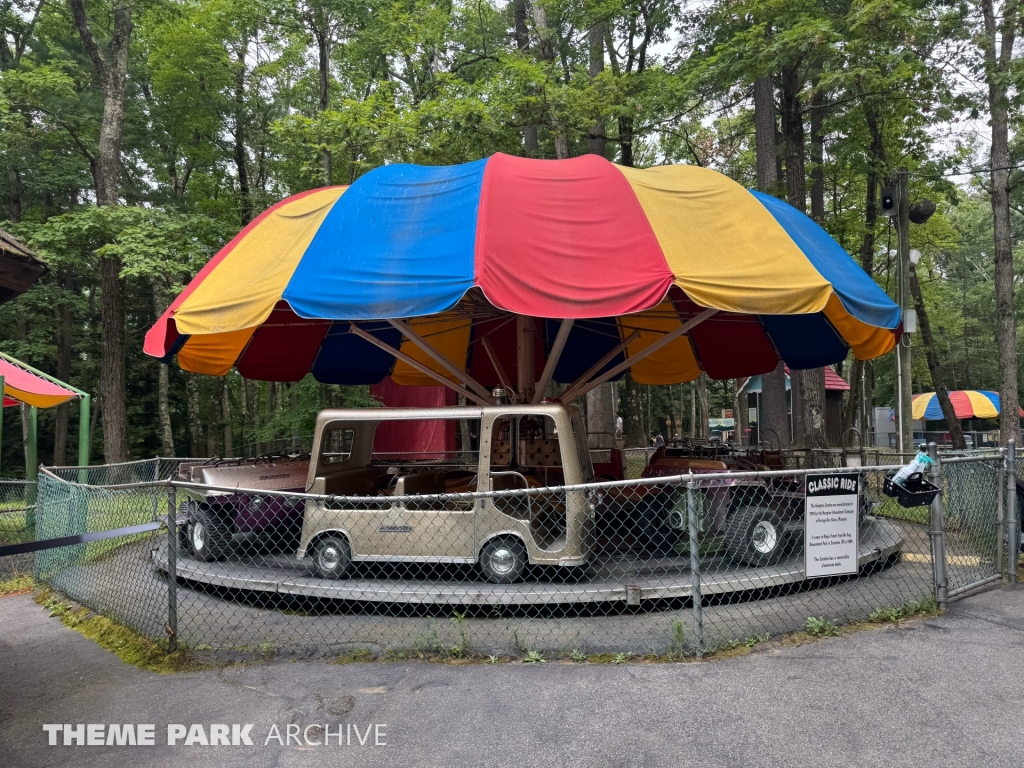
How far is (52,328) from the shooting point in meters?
26.5

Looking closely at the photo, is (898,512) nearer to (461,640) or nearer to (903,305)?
(903,305)

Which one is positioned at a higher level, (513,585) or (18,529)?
(513,585)

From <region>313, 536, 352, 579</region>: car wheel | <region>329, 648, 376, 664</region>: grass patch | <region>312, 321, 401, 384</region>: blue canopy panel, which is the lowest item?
<region>329, 648, 376, 664</region>: grass patch

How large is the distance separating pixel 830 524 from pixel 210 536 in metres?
5.96

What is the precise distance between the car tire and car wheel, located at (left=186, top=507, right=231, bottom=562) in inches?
205

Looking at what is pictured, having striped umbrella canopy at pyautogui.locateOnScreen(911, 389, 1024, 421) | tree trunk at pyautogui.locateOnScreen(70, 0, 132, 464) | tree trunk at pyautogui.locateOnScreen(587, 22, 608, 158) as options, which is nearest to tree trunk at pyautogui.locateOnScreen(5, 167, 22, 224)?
tree trunk at pyautogui.locateOnScreen(70, 0, 132, 464)

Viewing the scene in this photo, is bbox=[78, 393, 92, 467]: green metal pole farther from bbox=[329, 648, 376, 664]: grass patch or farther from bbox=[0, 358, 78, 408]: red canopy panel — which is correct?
bbox=[329, 648, 376, 664]: grass patch

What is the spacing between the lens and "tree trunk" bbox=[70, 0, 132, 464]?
54.6 feet

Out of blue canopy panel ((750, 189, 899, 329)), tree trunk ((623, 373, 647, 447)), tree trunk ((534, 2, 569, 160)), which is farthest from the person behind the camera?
tree trunk ((623, 373, 647, 447))

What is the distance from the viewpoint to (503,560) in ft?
19.8

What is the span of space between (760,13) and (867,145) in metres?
5.63

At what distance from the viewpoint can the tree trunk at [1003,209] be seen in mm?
12656

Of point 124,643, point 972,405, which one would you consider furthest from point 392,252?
Answer: point 972,405

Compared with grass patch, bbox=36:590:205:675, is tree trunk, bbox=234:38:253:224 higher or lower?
higher
